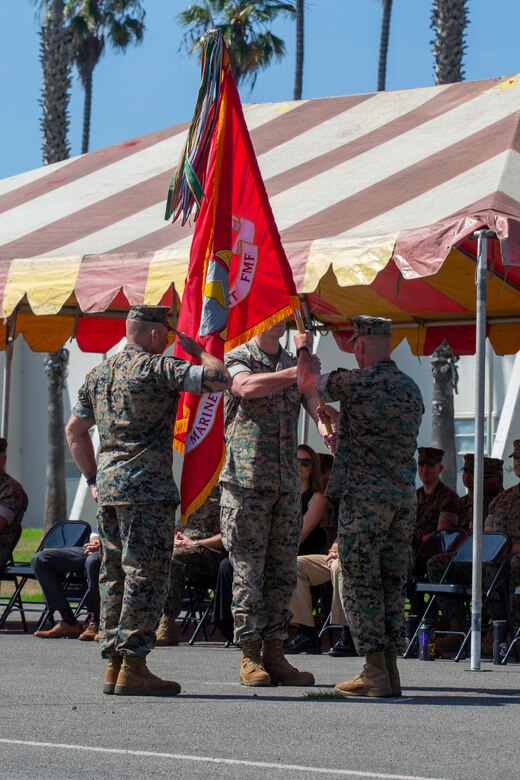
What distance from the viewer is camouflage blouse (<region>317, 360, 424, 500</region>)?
23.4 feet

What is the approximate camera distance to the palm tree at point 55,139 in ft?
87.5

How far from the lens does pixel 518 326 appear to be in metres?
13.4

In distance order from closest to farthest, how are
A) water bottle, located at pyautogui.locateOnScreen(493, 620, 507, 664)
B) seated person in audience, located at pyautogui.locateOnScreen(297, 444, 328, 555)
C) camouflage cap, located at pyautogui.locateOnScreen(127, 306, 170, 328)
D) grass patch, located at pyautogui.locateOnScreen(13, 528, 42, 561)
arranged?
camouflage cap, located at pyautogui.locateOnScreen(127, 306, 170, 328), water bottle, located at pyautogui.locateOnScreen(493, 620, 507, 664), seated person in audience, located at pyautogui.locateOnScreen(297, 444, 328, 555), grass patch, located at pyautogui.locateOnScreen(13, 528, 42, 561)

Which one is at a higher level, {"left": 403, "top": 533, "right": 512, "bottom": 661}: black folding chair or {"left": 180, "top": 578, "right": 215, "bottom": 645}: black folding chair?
{"left": 403, "top": 533, "right": 512, "bottom": 661}: black folding chair

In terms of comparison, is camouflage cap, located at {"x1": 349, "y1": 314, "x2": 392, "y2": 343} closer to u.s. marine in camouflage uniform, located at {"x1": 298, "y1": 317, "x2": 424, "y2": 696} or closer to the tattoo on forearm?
u.s. marine in camouflage uniform, located at {"x1": 298, "y1": 317, "x2": 424, "y2": 696}

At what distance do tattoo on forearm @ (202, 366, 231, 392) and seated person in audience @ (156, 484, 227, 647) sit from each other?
355cm

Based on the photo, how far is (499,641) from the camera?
9.59 meters

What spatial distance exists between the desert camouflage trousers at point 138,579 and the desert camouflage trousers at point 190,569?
3.21 meters

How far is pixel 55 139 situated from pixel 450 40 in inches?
385

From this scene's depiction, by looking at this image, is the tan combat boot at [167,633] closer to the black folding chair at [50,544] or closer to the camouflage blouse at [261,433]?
the black folding chair at [50,544]

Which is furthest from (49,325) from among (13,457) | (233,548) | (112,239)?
(13,457)

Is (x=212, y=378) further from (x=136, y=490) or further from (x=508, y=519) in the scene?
(x=508, y=519)

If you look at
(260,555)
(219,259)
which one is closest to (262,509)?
(260,555)

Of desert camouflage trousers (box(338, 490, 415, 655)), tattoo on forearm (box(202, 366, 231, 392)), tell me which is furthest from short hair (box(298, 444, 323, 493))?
tattoo on forearm (box(202, 366, 231, 392))
